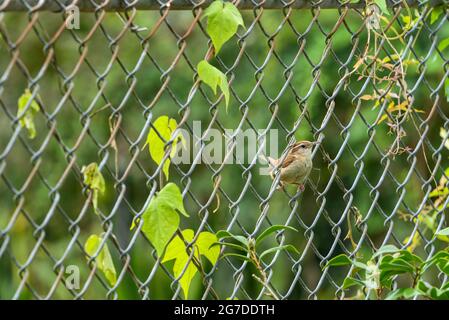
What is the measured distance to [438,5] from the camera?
9.19 feet


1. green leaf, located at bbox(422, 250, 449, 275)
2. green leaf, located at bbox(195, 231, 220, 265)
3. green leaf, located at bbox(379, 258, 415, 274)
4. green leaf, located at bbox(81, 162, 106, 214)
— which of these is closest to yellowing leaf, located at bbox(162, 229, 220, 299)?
green leaf, located at bbox(195, 231, 220, 265)

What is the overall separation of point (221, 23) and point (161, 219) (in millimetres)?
531

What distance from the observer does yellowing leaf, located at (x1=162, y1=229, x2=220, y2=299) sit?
7.57 feet

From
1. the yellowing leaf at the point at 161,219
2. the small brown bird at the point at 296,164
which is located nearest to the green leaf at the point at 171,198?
the yellowing leaf at the point at 161,219

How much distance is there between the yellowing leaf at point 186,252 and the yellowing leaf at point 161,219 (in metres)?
0.13

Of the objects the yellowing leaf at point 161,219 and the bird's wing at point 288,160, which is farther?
the bird's wing at point 288,160

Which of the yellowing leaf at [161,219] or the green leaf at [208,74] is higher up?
the green leaf at [208,74]

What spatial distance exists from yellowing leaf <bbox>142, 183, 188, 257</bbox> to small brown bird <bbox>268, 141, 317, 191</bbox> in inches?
17.1

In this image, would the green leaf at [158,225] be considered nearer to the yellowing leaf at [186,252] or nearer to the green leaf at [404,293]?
the yellowing leaf at [186,252]

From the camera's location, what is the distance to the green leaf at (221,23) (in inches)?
88.7

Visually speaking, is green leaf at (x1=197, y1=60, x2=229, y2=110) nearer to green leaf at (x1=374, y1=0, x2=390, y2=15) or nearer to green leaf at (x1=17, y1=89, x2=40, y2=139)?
green leaf at (x1=17, y1=89, x2=40, y2=139)

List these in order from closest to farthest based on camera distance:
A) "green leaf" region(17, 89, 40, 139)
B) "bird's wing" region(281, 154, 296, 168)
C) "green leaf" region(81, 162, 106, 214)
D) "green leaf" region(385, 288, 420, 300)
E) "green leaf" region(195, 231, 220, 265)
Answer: "green leaf" region(17, 89, 40, 139) < "green leaf" region(81, 162, 106, 214) < "green leaf" region(385, 288, 420, 300) < "green leaf" region(195, 231, 220, 265) < "bird's wing" region(281, 154, 296, 168)

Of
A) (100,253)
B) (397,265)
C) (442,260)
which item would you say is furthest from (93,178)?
Answer: (442,260)

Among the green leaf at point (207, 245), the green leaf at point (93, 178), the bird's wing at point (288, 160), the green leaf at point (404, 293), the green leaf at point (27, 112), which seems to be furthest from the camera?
the bird's wing at point (288, 160)
